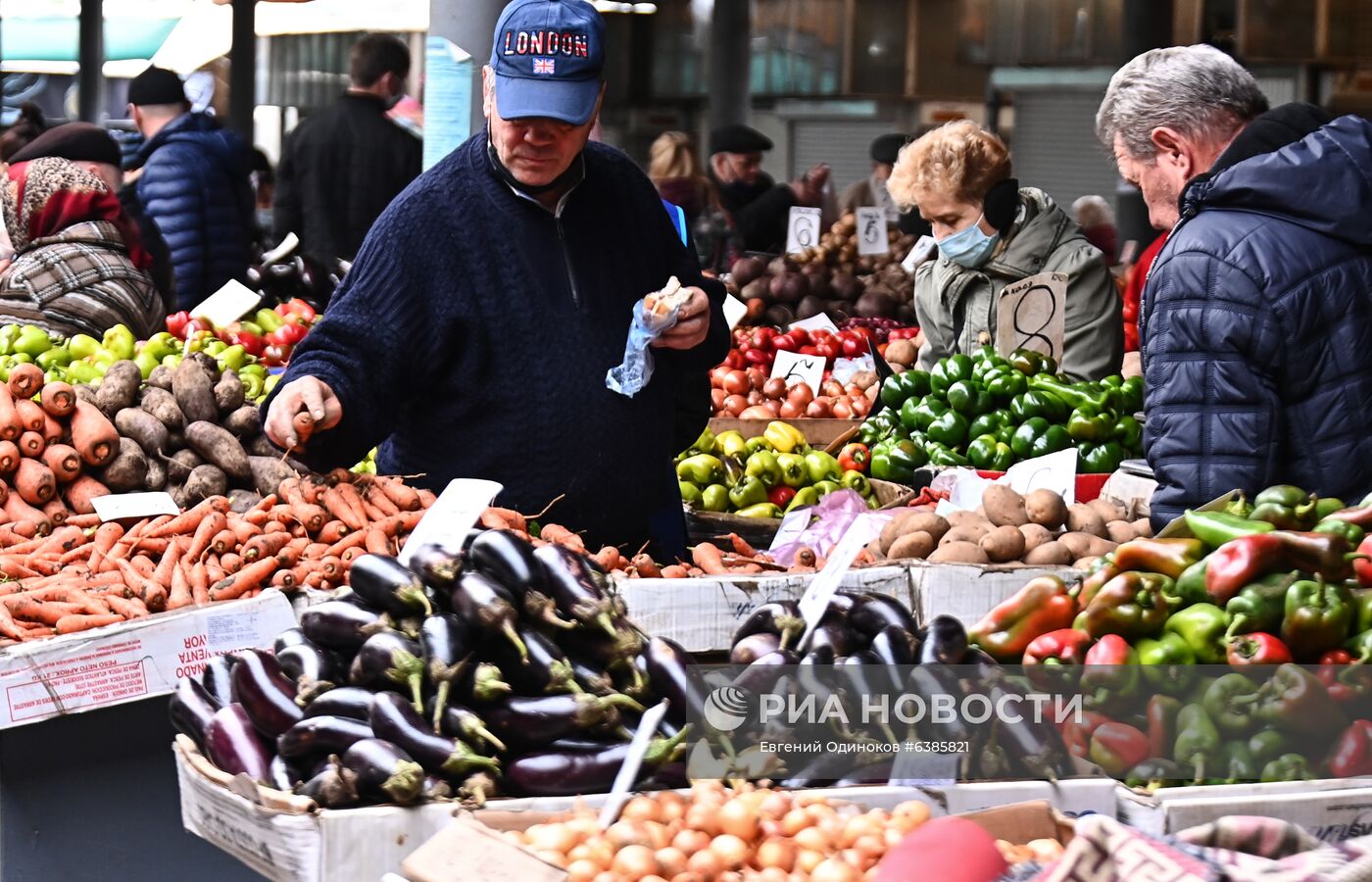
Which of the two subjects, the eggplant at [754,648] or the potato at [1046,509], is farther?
the potato at [1046,509]

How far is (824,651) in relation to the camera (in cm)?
254

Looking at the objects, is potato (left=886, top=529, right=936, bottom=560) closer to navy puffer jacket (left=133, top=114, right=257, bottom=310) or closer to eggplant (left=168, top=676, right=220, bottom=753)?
eggplant (left=168, top=676, right=220, bottom=753)

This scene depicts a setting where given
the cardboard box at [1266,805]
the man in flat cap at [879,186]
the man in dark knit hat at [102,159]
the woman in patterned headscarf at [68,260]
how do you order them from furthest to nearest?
the man in flat cap at [879,186] → the man in dark knit hat at [102,159] → the woman in patterned headscarf at [68,260] → the cardboard box at [1266,805]

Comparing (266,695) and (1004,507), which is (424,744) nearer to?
(266,695)

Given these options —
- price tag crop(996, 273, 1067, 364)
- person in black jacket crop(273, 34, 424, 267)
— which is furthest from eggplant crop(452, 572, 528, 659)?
person in black jacket crop(273, 34, 424, 267)

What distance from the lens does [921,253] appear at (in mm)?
7785

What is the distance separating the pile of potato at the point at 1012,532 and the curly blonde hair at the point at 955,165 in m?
1.76

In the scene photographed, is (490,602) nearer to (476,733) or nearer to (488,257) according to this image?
(476,733)

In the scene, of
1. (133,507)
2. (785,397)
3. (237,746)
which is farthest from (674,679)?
(785,397)

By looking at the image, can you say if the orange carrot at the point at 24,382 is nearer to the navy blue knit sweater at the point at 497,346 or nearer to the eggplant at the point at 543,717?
the navy blue knit sweater at the point at 497,346

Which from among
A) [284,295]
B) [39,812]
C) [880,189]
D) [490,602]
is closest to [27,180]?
[284,295]

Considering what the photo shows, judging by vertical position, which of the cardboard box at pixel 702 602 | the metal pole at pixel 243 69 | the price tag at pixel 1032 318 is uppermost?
the metal pole at pixel 243 69

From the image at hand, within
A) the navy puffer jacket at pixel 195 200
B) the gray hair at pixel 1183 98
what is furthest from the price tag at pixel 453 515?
the navy puffer jacket at pixel 195 200

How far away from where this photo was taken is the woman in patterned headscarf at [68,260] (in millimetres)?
6230
